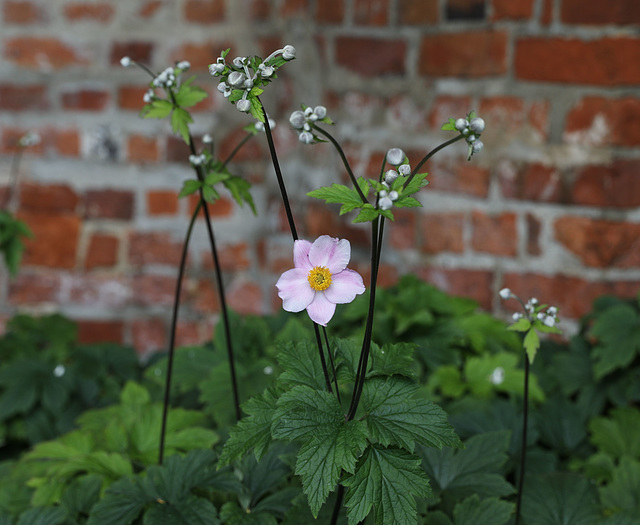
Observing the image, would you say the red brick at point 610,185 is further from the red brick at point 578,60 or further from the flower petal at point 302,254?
the flower petal at point 302,254

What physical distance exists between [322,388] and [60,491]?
0.51 metres

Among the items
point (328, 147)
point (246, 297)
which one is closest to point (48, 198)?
point (246, 297)

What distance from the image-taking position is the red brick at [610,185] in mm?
1436

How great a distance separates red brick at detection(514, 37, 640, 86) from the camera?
4.53 feet

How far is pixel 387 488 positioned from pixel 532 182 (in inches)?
42.3

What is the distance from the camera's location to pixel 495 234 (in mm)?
1597

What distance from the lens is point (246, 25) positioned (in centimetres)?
179

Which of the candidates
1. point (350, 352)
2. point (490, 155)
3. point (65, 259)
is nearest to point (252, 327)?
point (350, 352)

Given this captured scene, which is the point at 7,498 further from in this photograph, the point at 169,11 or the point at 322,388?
the point at 169,11

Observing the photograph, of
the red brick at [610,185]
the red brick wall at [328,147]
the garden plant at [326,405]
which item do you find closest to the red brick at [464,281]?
the red brick wall at [328,147]

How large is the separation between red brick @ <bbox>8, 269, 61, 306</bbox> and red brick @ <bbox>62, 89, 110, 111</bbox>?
485 mm

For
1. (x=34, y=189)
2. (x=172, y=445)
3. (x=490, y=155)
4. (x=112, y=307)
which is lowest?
(x=112, y=307)

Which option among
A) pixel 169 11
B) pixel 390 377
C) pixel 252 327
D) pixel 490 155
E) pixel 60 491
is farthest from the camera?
pixel 169 11

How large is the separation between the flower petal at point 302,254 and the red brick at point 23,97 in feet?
4.77
